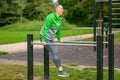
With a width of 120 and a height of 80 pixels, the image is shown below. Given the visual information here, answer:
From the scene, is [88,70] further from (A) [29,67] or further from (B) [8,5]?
(B) [8,5]

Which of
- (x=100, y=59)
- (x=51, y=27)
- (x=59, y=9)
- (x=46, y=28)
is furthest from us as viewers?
(x=51, y=27)

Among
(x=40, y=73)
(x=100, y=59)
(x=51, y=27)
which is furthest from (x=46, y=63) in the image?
(x=100, y=59)

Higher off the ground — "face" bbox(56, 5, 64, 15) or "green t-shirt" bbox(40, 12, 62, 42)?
"face" bbox(56, 5, 64, 15)

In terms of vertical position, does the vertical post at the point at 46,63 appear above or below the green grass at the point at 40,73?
above

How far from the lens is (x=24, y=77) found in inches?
334

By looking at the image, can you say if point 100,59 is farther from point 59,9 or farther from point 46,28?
point 59,9

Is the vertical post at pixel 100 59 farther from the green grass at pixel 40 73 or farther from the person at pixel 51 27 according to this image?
the green grass at pixel 40 73

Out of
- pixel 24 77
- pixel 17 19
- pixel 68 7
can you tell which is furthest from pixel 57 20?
pixel 68 7

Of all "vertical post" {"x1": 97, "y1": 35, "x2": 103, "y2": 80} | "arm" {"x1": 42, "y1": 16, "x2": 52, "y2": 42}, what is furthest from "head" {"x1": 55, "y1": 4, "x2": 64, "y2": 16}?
"vertical post" {"x1": 97, "y1": 35, "x2": 103, "y2": 80}

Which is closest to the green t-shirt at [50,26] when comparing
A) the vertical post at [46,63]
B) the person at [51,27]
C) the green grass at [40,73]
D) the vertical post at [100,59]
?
the person at [51,27]

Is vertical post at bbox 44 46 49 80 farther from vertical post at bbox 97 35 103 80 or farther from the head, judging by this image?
vertical post at bbox 97 35 103 80

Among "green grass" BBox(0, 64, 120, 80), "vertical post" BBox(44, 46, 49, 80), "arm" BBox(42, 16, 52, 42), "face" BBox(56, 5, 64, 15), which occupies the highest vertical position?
"face" BBox(56, 5, 64, 15)

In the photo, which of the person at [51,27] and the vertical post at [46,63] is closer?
the person at [51,27]

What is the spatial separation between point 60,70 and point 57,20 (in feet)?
3.53
